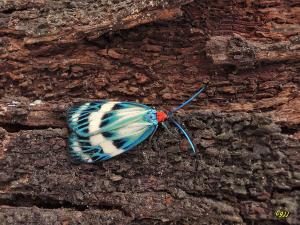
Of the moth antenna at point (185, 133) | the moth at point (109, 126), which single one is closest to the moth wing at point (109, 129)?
the moth at point (109, 126)

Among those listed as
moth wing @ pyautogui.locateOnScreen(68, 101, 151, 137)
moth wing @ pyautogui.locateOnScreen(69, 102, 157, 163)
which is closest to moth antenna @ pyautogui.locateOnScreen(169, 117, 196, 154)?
moth wing @ pyautogui.locateOnScreen(69, 102, 157, 163)

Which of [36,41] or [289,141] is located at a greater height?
[36,41]

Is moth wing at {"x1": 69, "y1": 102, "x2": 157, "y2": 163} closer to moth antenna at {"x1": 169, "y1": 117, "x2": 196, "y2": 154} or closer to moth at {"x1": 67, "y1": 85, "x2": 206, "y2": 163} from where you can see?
moth at {"x1": 67, "y1": 85, "x2": 206, "y2": 163}

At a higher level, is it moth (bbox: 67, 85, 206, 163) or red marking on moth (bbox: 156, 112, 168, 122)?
red marking on moth (bbox: 156, 112, 168, 122)

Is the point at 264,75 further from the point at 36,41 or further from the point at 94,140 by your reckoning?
the point at 36,41

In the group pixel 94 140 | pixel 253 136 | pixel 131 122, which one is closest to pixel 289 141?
pixel 253 136

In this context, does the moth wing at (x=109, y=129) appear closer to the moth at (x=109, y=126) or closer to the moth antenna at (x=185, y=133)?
the moth at (x=109, y=126)
